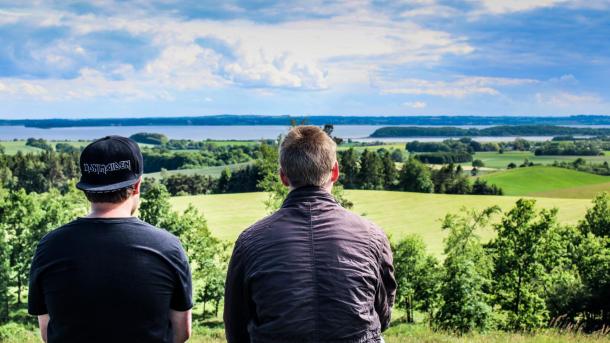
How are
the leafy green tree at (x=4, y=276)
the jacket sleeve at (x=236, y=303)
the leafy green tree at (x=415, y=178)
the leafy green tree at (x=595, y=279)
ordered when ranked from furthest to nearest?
the leafy green tree at (x=415, y=178) < the leafy green tree at (x=4, y=276) < the leafy green tree at (x=595, y=279) < the jacket sleeve at (x=236, y=303)

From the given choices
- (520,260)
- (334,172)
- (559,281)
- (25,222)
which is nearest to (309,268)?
(334,172)

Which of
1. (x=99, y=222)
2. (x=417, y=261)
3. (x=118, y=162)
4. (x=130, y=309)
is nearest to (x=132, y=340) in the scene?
(x=130, y=309)

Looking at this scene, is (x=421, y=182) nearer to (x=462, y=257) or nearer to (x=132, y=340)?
(x=462, y=257)

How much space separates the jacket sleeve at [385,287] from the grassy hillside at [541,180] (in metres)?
76.8

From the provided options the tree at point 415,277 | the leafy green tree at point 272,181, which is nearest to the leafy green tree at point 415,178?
the tree at point 415,277

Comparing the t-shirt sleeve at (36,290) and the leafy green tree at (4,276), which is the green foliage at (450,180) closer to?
the leafy green tree at (4,276)

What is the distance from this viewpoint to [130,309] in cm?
316

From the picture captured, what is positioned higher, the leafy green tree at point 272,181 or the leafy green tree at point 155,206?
the leafy green tree at point 272,181

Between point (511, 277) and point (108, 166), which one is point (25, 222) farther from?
point (108, 166)

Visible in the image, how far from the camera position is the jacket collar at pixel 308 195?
134 inches

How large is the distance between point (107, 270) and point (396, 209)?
64801 mm

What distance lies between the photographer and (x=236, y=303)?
344 cm

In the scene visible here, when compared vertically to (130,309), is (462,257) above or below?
below

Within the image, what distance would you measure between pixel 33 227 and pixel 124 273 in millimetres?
39458
